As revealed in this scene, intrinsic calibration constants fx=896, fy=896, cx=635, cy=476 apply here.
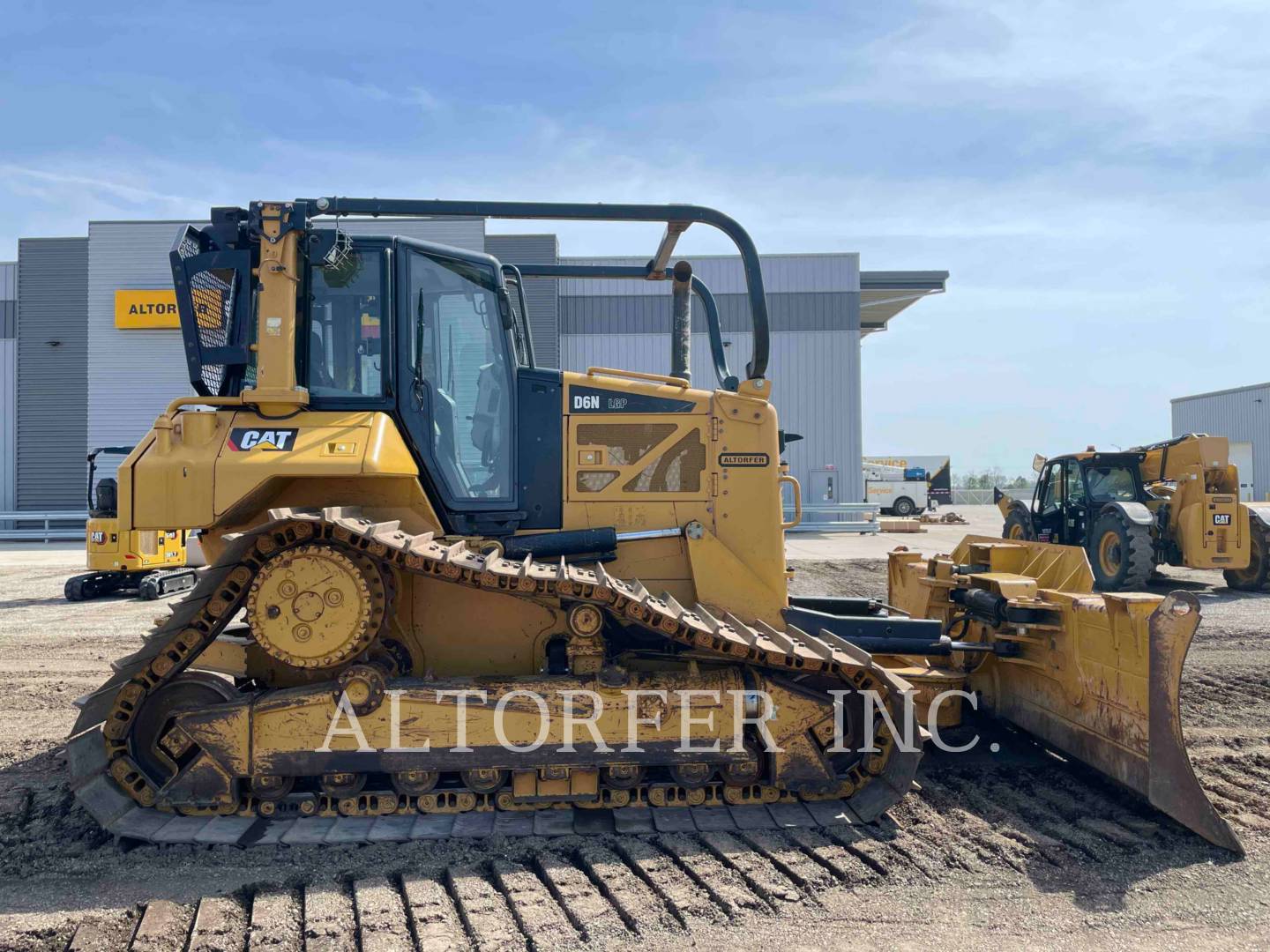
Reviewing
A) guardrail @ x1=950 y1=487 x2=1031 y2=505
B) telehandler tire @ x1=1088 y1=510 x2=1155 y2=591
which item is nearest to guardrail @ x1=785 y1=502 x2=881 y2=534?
telehandler tire @ x1=1088 y1=510 x2=1155 y2=591

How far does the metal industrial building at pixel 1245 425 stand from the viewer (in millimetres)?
43062

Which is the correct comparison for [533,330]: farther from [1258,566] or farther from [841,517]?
[1258,566]

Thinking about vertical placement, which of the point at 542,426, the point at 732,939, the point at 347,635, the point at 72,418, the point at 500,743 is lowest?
the point at 732,939

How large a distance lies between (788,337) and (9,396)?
24998mm

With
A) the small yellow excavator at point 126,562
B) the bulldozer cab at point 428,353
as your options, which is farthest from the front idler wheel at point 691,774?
the small yellow excavator at point 126,562

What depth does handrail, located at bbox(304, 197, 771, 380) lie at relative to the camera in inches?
193

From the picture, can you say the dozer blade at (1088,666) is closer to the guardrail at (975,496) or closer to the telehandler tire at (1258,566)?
the telehandler tire at (1258,566)

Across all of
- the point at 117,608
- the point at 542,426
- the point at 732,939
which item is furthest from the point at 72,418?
the point at 732,939

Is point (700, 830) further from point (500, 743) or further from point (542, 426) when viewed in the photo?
point (542, 426)

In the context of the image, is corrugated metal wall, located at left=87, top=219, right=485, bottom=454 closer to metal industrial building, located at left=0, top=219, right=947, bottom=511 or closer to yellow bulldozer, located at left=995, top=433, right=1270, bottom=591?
metal industrial building, located at left=0, top=219, right=947, bottom=511

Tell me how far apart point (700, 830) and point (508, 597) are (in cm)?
160

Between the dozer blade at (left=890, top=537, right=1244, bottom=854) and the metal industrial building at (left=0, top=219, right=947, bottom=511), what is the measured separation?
69.4 feet

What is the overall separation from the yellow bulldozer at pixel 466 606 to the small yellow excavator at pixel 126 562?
9.23 m

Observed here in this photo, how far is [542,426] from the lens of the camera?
5.34 metres
